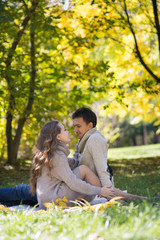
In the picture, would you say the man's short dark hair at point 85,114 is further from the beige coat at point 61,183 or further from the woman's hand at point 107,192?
the woman's hand at point 107,192

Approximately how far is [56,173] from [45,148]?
11.8 inches

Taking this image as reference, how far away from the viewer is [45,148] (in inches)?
144

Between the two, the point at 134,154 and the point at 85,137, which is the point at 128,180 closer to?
the point at 85,137

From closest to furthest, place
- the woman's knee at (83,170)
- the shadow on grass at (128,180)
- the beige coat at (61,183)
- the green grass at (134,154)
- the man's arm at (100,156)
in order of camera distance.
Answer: the beige coat at (61,183) < the woman's knee at (83,170) < the man's arm at (100,156) < the shadow on grass at (128,180) < the green grass at (134,154)

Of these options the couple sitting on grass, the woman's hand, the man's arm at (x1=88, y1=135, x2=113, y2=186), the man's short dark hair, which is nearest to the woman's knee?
the couple sitting on grass

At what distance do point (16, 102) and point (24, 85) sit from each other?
0.54 m

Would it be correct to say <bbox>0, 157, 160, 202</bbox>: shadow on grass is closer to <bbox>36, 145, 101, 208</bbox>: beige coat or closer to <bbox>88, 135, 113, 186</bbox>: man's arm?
<bbox>88, 135, 113, 186</bbox>: man's arm

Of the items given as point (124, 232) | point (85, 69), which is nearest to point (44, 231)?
point (124, 232)

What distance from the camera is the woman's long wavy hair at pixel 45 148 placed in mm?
3617

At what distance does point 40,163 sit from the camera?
144 inches

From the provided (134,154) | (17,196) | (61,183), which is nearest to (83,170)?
(61,183)

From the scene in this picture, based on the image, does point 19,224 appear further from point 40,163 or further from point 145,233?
point 40,163

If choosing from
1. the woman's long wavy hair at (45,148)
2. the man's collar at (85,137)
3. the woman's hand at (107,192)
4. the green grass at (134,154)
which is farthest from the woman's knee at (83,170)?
the green grass at (134,154)

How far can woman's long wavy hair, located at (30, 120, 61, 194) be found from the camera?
362cm
